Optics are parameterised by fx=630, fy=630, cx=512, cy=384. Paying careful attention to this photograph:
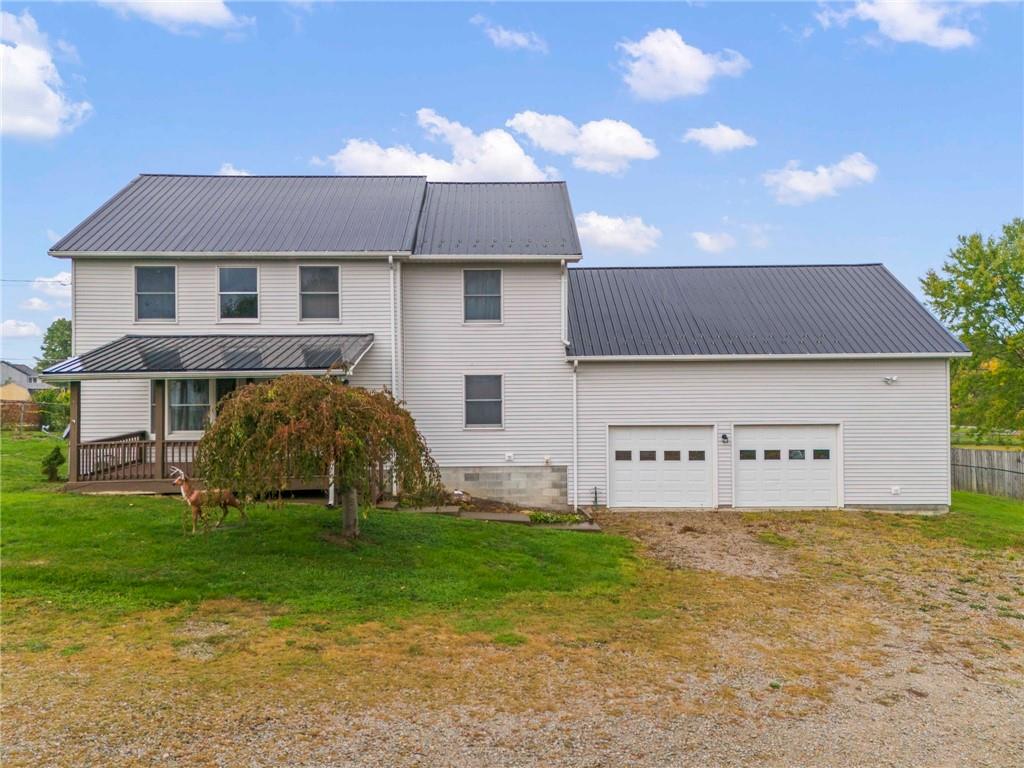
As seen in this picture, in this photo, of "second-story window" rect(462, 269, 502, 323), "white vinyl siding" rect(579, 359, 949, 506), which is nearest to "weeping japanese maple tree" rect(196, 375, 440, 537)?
"second-story window" rect(462, 269, 502, 323)

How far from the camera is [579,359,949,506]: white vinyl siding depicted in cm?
1530

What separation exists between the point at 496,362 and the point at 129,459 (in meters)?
8.26

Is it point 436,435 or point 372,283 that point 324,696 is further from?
point 372,283

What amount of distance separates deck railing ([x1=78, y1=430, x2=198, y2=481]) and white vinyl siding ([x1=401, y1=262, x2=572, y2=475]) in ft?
16.3

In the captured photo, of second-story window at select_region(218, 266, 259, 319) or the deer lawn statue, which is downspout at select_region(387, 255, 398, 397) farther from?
the deer lawn statue

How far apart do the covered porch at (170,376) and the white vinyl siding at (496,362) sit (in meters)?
1.50

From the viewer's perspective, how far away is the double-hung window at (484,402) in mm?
15211

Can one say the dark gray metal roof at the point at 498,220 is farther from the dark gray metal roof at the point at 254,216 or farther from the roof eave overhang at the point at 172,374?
the roof eave overhang at the point at 172,374

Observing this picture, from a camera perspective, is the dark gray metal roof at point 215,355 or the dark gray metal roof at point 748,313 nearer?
the dark gray metal roof at point 215,355

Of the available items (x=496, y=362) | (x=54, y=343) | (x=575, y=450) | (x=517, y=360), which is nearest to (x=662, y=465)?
(x=575, y=450)

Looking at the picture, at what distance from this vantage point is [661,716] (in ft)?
16.6

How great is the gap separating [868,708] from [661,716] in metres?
1.84

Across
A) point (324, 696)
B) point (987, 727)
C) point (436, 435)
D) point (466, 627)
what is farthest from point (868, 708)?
point (436, 435)

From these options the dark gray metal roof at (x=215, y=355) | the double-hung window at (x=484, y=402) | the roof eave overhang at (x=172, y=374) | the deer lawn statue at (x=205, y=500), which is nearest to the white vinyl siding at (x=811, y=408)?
the double-hung window at (x=484, y=402)
